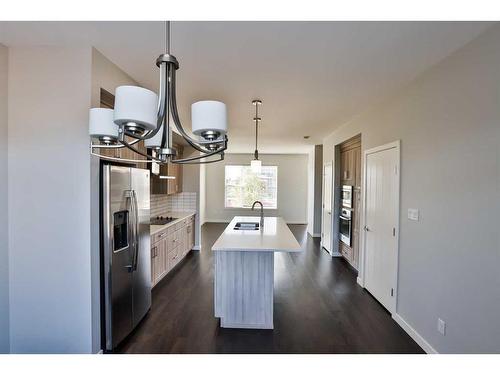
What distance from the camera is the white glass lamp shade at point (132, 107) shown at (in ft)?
3.39

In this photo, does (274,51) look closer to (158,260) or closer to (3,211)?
(3,211)

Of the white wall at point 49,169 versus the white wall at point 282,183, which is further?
the white wall at point 282,183

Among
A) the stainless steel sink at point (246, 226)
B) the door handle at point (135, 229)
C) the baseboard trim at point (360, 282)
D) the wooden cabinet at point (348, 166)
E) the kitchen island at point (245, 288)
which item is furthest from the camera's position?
the wooden cabinet at point (348, 166)

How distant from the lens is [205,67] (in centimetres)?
240

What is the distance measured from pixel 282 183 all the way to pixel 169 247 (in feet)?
19.8

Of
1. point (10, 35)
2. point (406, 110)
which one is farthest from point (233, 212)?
point (10, 35)

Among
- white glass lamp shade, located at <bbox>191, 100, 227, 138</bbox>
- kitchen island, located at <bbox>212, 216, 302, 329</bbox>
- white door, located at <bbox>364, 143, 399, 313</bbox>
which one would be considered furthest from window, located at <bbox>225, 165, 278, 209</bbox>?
white glass lamp shade, located at <bbox>191, 100, 227, 138</bbox>

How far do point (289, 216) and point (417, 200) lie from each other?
7091mm

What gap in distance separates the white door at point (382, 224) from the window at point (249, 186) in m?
5.84

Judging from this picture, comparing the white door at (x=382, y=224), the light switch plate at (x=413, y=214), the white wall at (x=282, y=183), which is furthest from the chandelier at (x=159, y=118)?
the white wall at (x=282, y=183)

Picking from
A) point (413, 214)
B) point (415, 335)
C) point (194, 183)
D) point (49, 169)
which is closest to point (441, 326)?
point (415, 335)

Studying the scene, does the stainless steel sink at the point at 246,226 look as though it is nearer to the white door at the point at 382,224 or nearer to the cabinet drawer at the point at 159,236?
the cabinet drawer at the point at 159,236

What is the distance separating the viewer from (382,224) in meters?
3.27

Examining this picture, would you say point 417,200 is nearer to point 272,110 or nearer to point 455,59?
point 455,59
